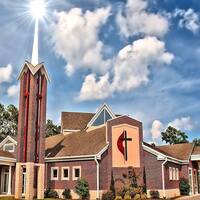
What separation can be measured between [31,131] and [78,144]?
5842 millimetres

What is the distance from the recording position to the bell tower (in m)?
32.6

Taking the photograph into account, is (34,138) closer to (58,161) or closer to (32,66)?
(58,161)

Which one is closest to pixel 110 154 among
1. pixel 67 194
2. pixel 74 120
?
pixel 67 194

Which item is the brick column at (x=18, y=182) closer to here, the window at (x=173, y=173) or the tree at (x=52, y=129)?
the window at (x=173, y=173)

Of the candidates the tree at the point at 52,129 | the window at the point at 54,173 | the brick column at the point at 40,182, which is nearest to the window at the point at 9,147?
the window at the point at 54,173

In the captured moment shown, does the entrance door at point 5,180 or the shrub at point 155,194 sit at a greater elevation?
the entrance door at point 5,180

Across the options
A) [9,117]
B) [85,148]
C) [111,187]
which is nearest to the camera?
[111,187]

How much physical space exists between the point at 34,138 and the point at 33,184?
4.40m

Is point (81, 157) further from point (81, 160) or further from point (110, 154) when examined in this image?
point (110, 154)

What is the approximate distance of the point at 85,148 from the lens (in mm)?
34250

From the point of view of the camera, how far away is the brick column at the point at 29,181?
31.6m

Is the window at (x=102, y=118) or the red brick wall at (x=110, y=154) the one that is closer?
the red brick wall at (x=110, y=154)

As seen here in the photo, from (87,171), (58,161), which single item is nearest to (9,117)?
(58,161)

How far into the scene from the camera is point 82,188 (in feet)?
104
